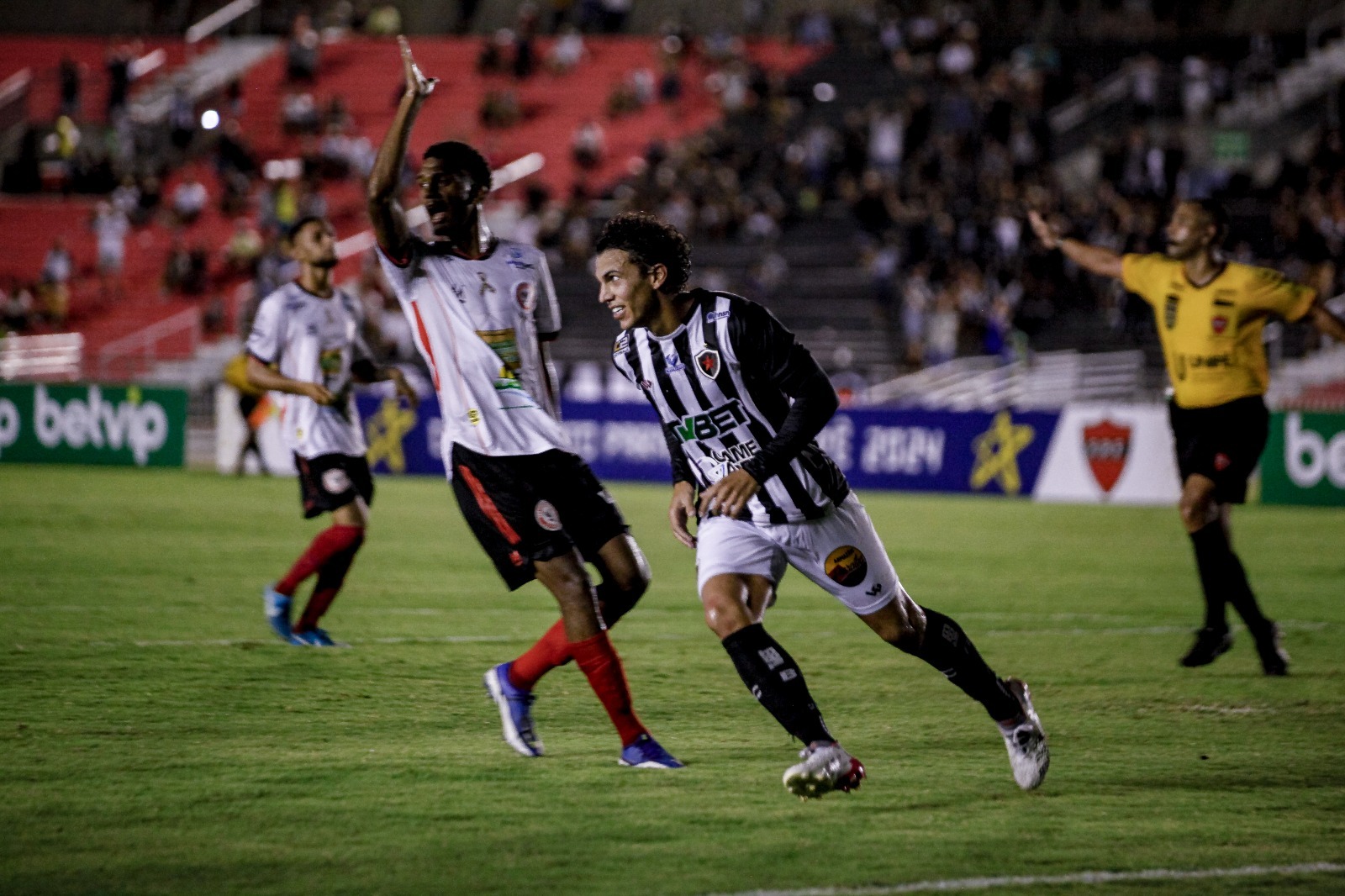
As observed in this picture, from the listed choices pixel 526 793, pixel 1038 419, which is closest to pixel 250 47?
pixel 1038 419

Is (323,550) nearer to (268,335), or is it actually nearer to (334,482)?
(334,482)

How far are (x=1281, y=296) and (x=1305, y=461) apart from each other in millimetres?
13186

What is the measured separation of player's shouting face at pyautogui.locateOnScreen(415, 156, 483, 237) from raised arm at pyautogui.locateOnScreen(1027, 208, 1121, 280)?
3546 millimetres

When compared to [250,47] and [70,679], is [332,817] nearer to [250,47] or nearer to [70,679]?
[70,679]

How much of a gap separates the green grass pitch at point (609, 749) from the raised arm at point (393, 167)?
2031 millimetres

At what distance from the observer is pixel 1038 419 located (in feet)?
74.1

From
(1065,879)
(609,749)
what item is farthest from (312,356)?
(1065,879)

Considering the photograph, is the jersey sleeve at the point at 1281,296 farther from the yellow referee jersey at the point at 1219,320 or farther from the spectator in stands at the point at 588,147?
the spectator in stands at the point at 588,147

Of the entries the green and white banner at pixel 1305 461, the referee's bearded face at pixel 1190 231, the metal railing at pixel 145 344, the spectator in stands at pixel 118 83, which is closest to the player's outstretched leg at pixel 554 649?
the referee's bearded face at pixel 1190 231

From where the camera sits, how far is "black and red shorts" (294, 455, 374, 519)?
966 centimetres

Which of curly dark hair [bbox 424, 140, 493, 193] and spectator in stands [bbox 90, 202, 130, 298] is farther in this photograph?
spectator in stands [bbox 90, 202, 130, 298]

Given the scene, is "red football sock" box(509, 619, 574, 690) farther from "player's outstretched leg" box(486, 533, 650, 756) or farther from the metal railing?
the metal railing

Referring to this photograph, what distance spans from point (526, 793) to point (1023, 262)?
24.8 m

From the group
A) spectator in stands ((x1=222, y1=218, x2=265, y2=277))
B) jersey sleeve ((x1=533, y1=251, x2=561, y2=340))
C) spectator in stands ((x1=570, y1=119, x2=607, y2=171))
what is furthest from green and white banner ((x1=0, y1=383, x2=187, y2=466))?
jersey sleeve ((x1=533, y1=251, x2=561, y2=340))
